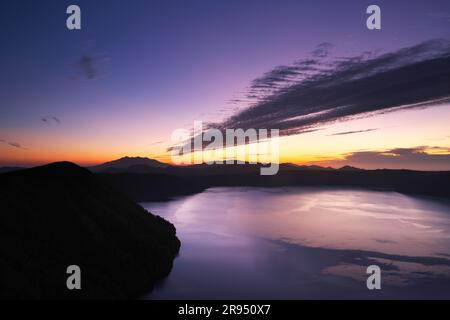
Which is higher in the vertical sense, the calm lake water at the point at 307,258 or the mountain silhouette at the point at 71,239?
the mountain silhouette at the point at 71,239

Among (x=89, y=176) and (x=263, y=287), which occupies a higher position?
(x=89, y=176)

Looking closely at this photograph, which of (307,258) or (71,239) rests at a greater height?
(71,239)

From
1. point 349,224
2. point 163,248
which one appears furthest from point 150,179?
point 163,248

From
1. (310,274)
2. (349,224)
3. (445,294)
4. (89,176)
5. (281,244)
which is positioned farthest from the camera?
(349,224)

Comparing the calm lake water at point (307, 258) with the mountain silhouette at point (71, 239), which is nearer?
the mountain silhouette at point (71, 239)

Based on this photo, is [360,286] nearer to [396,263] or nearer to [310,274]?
[310,274]
